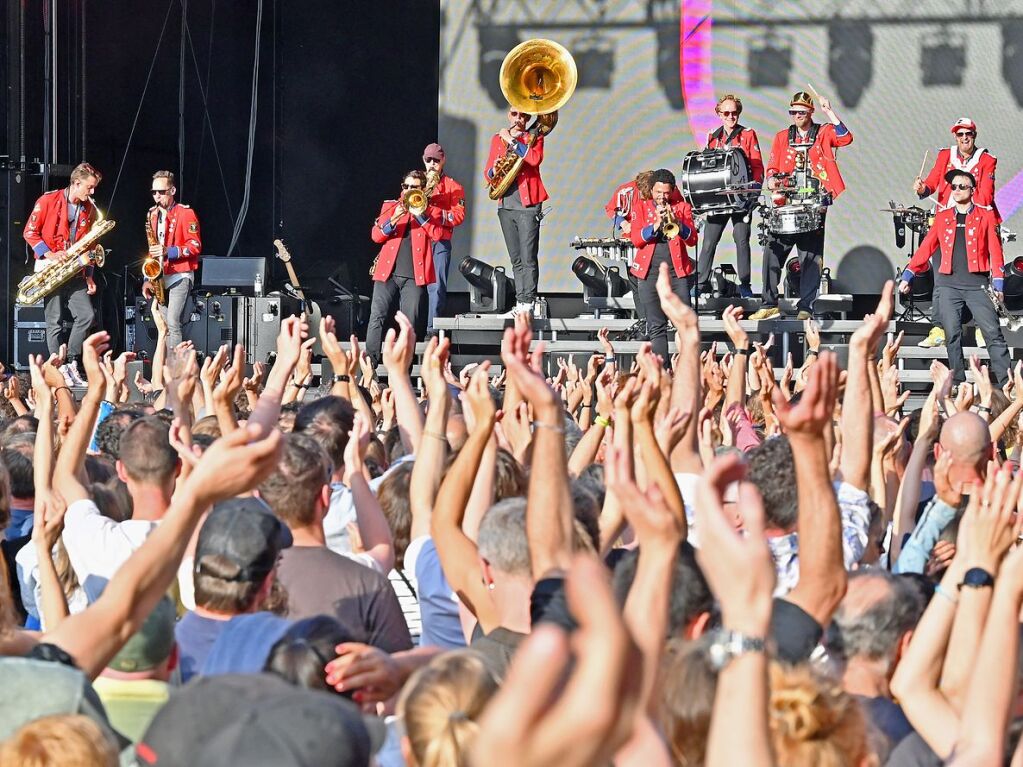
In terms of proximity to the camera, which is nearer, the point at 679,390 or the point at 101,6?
the point at 679,390

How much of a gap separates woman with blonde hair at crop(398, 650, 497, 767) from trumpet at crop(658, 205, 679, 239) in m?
8.93

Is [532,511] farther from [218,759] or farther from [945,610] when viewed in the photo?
[218,759]

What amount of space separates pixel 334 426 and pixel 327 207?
10915 millimetres

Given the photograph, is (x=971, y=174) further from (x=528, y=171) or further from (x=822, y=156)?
(x=528, y=171)

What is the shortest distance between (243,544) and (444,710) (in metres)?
0.89

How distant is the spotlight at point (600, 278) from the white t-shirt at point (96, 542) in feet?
28.6

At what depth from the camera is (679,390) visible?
3969mm

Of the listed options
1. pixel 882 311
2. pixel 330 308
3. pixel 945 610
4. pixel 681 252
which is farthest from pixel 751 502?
pixel 330 308

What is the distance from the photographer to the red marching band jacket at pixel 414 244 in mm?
10852

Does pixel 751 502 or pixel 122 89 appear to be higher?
pixel 122 89

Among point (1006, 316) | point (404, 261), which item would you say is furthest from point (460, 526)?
point (1006, 316)

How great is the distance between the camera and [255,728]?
160 cm

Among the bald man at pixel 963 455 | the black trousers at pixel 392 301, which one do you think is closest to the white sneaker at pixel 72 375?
the black trousers at pixel 392 301

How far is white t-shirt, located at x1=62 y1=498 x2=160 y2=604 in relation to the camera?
9.98 ft
